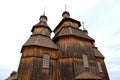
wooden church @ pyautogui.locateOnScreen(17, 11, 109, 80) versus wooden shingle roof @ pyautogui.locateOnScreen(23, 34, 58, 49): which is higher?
wooden shingle roof @ pyautogui.locateOnScreen(23, 34, 58, 49)

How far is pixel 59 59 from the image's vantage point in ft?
54.5

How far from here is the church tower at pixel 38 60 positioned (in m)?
15.0

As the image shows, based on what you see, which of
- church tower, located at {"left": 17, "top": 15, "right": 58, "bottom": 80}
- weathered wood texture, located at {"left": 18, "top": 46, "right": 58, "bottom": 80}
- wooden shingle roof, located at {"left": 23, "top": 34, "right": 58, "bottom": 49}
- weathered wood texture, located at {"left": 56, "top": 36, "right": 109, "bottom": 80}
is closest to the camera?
weathered wood texture, located at {"left": 18, "top": 46, "right": 58, "bottom": 80}

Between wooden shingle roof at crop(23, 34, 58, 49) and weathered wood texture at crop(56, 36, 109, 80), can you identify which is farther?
wooden shingle roof at crop(23, 34, 58, 49)

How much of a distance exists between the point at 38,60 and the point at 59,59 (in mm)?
2698

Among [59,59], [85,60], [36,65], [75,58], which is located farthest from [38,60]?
[85,60]

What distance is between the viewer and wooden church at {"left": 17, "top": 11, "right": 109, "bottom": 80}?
49.6 feet

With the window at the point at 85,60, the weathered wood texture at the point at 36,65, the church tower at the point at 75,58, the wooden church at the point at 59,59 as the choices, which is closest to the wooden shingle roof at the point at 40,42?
the wooden church at the point at 59,59

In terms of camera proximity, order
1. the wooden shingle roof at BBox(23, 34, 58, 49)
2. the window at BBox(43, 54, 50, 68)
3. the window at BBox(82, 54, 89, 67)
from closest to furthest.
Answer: the window at BBox(43, 54, 50, 68), the window at BBox(82, 54, 89, 67), the wooden shingle roof at BBox(23, 34, 58, 49)

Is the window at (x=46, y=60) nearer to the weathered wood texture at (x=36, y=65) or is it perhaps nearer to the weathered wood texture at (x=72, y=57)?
the weathered wood texture at (x=36, y=65)

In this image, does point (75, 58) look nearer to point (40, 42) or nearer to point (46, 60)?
point (46, 60)

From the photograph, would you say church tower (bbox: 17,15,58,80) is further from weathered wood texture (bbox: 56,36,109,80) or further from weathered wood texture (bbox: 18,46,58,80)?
weathered wood texture (bbox: 56,36,109,80)

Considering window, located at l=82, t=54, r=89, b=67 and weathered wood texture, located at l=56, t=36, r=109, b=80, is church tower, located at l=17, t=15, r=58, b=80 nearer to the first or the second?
weathered wood texture, located at l=56, t=36, r=109, b=80

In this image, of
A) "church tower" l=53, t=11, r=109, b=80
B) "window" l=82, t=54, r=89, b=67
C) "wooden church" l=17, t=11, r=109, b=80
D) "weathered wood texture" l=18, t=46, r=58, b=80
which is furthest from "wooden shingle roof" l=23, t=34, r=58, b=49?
"window" l=82, t=54, r=89, b=67
